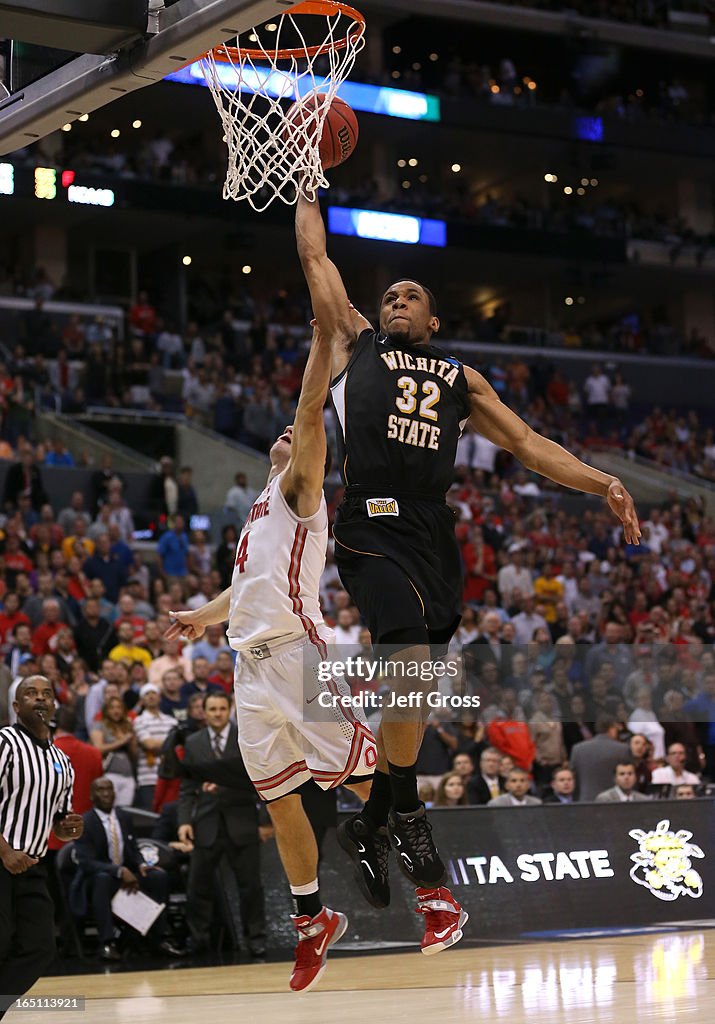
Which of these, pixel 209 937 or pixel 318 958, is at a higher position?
pixel 318 958

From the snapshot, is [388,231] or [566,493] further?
[388,231]

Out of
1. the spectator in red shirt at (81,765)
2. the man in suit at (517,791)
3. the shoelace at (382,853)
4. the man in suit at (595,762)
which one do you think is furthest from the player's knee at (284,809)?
the man in suit at (595,762)

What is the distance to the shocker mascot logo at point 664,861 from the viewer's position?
1208 cm

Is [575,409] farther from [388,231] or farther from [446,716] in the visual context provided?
[446,716]

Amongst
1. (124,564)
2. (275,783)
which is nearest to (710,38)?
(124,564)

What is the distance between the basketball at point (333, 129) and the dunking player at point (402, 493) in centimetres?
30

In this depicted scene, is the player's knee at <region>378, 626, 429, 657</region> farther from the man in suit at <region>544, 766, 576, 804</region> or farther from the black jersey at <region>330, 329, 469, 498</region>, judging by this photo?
the man in suit at <region>544, 766, 576, 804</region>

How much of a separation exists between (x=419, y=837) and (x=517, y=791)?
5.99m

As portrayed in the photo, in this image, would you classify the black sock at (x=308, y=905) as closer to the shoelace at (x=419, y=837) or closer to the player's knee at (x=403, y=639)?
the shoelace at (x=419, y=837)

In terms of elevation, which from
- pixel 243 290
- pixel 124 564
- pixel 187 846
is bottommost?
pixel 187 846

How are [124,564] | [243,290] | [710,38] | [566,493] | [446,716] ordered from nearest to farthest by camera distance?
[446,716]
[124,564]
[566,493]
[243,290]
[710,38]

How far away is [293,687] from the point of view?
7219 mm

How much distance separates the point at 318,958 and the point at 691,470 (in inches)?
883

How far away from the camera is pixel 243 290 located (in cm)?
3098
